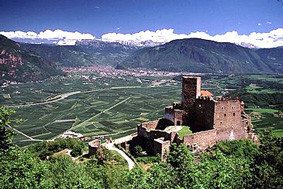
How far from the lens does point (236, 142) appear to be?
35844 mm

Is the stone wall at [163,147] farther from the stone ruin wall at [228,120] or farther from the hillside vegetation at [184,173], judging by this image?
the hillside vegetation at [184,173]

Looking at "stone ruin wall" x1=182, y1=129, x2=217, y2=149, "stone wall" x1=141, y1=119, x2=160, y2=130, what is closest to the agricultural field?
"stone ruin wall" x1=182, y1=129, x2=217, y2=149

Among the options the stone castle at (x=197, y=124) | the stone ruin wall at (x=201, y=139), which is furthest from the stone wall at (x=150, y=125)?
the stone ruin wall at (x=201, y=139)

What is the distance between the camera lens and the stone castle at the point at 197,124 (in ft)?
112

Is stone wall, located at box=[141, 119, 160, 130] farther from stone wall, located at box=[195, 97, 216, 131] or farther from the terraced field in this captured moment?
the terraced field

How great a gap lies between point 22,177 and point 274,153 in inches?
714

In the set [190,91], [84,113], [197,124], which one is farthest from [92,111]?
[197,124]

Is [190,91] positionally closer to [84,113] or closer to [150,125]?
[150,125]

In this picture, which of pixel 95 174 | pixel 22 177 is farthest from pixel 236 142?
pixel 22 177

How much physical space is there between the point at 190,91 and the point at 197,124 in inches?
190

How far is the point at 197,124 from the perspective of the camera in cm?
3825

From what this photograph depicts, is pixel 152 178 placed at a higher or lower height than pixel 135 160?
higher

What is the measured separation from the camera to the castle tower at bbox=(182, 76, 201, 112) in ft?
125

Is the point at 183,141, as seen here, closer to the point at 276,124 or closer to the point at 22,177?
the point at 22,177
